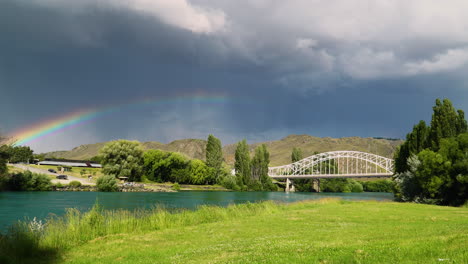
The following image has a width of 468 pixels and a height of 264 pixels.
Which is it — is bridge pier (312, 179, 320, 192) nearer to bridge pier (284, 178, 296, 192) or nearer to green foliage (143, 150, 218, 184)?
bridge pier (284, 178, 296, 192)

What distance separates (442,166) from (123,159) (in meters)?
75.4

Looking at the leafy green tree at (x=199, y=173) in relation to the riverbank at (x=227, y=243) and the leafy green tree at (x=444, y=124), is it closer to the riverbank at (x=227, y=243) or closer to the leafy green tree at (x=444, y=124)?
the leafy green tree at (x=444, y=124)

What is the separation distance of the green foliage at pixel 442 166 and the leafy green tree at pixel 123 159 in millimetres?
67387

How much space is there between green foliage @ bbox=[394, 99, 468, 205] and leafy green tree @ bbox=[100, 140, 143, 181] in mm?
67387

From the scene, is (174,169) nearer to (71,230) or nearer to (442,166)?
(442,166)

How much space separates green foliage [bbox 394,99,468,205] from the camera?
3495cm

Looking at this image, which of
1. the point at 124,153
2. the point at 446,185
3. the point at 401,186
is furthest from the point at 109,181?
the point at 446,185

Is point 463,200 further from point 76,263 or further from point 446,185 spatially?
point 76,263

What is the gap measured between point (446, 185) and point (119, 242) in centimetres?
3333

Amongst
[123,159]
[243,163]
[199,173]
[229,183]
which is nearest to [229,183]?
[229,183]

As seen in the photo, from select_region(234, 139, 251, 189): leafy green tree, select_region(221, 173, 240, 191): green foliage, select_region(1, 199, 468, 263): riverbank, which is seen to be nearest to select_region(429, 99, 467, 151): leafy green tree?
select_region(1, 199, 468, 263): riverbank

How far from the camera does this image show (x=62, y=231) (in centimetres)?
1495

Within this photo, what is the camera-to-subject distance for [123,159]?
92.2 m

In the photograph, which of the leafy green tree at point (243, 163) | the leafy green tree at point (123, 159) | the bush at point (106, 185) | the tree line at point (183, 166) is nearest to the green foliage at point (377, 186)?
the tree line at point (183, 166)
